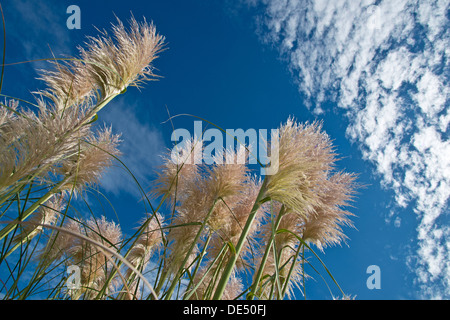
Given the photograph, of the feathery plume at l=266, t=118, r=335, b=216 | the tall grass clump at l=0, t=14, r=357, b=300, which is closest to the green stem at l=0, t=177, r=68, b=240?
the tall grass clump at l=0, t=14, r=357, b=300

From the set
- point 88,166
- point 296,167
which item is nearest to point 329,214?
point 296,167

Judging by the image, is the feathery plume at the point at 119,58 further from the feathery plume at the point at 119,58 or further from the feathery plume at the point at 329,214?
the feathery plume at the point at 329,214

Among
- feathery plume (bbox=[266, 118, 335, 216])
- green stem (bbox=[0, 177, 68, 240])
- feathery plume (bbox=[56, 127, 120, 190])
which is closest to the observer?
feathery plume (bbox=[266, 118, 335, 216])

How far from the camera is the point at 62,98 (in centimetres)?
284

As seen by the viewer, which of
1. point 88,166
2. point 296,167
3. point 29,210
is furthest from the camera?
point 88,166

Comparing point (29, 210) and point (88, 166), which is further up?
point (88, 166)

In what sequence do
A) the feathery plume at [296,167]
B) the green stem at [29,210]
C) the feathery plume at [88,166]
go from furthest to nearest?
the feathery plume at [88,166], the green stem at [29,210], the feathery plume at [296,167]

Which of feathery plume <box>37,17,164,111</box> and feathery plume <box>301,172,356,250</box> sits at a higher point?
feathery plume <box>37,17,164,111</box>

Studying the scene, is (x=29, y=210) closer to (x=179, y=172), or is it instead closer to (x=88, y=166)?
(x=88, y=166)

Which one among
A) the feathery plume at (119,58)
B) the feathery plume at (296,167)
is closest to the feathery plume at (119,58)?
the feathery plume at (119,58)

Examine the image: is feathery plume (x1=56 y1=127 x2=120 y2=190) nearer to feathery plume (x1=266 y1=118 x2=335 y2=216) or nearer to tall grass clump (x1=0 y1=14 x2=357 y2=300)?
tall grass clump (x1=0 y1=14 x2=357 y2=300)
